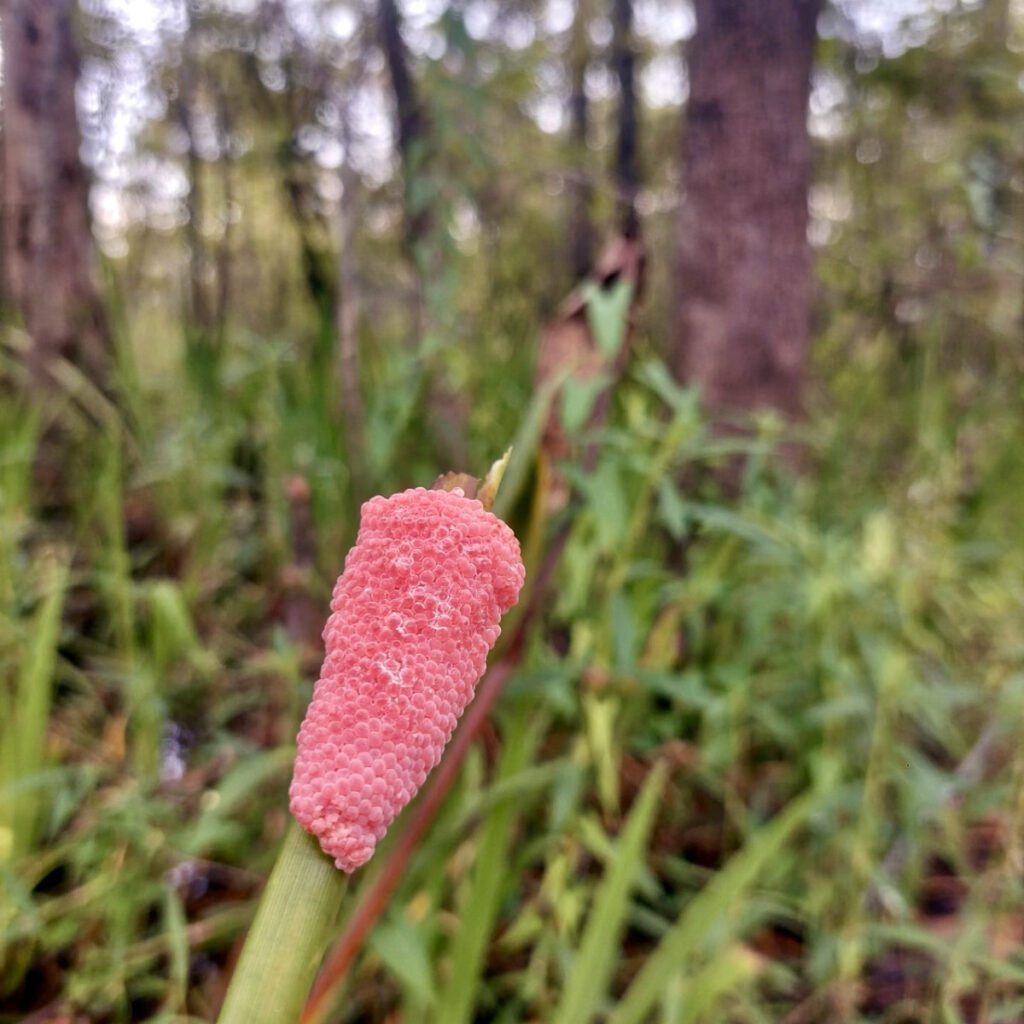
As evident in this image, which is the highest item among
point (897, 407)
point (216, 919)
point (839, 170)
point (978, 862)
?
point (839, 170)

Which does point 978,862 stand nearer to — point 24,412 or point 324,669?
point 324,669

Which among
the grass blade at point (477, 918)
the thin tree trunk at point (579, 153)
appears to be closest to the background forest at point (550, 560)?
the grass blade at point (477, 918)

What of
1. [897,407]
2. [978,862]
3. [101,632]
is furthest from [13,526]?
[897,407]

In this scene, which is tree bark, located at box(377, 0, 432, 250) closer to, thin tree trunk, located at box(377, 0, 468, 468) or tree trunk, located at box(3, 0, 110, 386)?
thin tree trunk, located at box(377, 0, 468, 468)

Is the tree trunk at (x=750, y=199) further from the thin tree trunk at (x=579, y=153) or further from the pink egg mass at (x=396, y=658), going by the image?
the pink egg mass at (x=396, y=658)

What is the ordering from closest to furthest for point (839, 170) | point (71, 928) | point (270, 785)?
point (71, 928), point (270, 785), point (839, 170)

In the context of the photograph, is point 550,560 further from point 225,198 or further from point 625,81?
point 625,81
